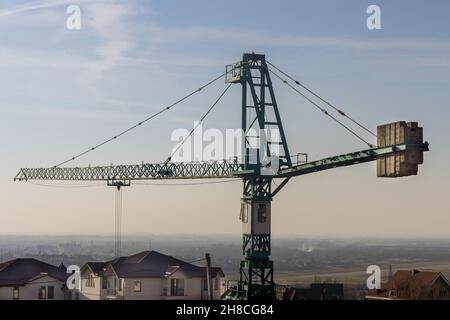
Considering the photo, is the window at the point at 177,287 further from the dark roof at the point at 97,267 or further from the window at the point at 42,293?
the window at the point at 42,293

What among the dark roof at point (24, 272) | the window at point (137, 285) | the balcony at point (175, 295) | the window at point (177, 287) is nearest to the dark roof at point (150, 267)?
the window at point (137, 285)

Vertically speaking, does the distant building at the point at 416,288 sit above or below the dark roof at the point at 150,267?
below

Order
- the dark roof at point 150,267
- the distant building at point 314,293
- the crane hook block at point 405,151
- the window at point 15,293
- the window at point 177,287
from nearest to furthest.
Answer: the crane hook block at point 405,151 → the window at point 15,293 → the window at point 177,287 → the dark roof at point 150,267 → the distant building at point 314,293

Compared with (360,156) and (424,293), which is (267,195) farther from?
(424,293)

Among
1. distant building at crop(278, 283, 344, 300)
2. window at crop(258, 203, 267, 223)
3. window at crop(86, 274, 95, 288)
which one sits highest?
window at crop(258, 203, 267, 223)

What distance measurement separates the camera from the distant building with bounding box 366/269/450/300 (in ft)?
271

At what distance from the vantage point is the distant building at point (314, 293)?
82.8 meters

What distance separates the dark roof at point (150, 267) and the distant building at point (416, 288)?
746 inches

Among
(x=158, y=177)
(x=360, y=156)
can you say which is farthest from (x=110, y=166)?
(x=360, y=156)

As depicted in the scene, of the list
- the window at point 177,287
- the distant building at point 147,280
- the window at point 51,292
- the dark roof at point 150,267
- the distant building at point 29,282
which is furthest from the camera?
the window at point 51,292

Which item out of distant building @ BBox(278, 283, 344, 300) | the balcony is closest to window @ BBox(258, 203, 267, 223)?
the balcony

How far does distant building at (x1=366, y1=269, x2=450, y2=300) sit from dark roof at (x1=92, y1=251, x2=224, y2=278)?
62.2 ft

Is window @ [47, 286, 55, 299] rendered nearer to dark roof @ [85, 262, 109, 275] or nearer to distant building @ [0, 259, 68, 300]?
distant building @ [0, 259, 68, 300]

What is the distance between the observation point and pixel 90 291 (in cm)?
7662
